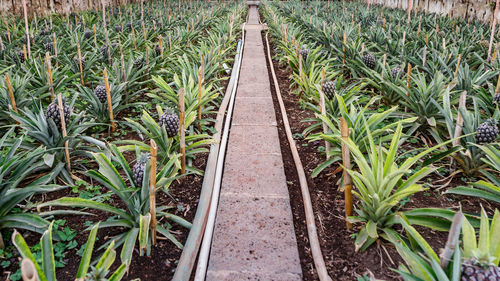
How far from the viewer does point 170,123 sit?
2123 millimetres

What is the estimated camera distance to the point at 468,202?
1.97 meters

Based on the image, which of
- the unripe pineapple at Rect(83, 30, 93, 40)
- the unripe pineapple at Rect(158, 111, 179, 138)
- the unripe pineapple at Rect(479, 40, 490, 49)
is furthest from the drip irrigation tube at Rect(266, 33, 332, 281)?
the unripe pineapple at Rect(83, 30, 93, 40)

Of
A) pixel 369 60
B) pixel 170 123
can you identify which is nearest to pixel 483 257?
pixel 170 123

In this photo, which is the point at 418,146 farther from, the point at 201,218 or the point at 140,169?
the point at 140,169

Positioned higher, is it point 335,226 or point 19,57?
point 19,57

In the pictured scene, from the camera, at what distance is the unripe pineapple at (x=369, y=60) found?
3716 millimetres

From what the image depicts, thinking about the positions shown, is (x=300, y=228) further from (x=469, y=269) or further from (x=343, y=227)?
→ (x=469, y=269)

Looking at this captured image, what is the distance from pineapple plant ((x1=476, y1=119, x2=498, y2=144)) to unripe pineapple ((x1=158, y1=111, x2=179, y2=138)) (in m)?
1.80

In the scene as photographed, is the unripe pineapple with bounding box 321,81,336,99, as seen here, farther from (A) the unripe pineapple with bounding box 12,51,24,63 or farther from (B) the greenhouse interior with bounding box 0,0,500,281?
(A) the unripe pineapple with bounding box 12,51,24,63

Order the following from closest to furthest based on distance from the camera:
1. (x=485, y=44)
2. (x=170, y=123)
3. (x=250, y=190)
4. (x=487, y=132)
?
(x=487, y=132), (x=170, y=123), (x=250, y=190), (x=485, y=44)

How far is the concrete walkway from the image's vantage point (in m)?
1.61

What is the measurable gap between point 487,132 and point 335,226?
41.3 inches

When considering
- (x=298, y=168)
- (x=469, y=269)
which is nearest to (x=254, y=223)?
(x=298, y=168)

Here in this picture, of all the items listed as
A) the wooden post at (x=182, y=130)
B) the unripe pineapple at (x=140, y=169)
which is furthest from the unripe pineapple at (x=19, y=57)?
the unripe pineapple at (x=140, y=169)
